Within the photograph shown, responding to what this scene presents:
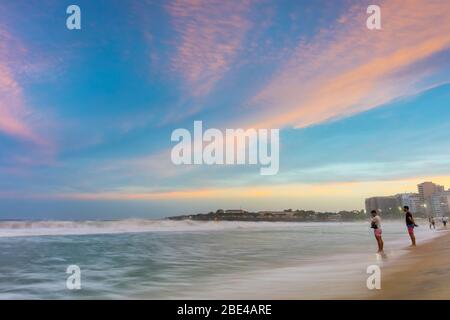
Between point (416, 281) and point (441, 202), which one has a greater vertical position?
point (416, 281)

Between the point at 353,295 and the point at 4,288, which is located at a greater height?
the point at 353,295

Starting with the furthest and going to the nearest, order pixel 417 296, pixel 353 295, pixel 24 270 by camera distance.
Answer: pixel 24 270 → pixel 353 295 → pixel 417 296

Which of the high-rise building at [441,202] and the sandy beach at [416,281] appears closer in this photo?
the sandy beach at [416,281]

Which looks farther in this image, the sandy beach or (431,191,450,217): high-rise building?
(431,191,450,217): high-rise building

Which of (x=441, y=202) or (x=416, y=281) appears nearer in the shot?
(x=416, y=281)

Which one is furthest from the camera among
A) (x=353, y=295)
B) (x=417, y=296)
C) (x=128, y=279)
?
(x=128, y=279)

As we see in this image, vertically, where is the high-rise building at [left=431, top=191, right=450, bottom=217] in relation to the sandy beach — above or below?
below

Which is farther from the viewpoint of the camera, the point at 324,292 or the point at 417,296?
the point at 324,292

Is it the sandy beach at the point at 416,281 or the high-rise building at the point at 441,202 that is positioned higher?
the sandy beach at the point at 416,281

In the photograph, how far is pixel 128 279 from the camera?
8.58m
